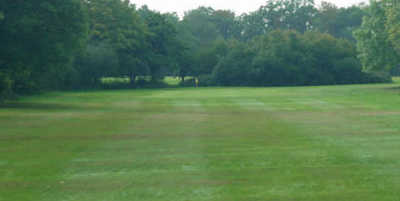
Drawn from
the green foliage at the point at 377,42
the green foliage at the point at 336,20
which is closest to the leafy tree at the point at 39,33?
the green foliage at the point at 377,42

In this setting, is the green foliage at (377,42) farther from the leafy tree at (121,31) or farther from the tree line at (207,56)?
the leafy tree at (121,31)

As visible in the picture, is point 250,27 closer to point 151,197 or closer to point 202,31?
point 202,31

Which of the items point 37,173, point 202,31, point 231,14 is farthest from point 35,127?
point 231,14

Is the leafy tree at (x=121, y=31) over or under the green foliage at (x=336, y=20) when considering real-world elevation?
under

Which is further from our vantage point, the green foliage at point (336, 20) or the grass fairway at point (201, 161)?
the green foliage at point (336, 20)

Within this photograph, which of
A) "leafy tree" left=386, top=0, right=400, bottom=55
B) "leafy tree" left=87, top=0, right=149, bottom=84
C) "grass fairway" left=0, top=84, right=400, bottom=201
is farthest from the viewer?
"leafy tree" left=87, top=0, right=149, bottom=84

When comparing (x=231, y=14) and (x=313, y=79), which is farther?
(x=231, y=14)

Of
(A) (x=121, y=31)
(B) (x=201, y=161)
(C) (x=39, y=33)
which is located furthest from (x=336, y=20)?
(B) (x=201, y=161)

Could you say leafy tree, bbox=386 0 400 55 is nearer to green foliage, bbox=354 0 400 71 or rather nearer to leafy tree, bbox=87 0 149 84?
green foliage, bbox=354 0 400 71

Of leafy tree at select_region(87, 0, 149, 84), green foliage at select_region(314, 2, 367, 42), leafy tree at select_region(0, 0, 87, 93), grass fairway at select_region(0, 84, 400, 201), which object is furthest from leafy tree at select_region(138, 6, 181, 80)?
green foliage at select_region(314, 2, 367, 42)

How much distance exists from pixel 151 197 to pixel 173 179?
1.56 m

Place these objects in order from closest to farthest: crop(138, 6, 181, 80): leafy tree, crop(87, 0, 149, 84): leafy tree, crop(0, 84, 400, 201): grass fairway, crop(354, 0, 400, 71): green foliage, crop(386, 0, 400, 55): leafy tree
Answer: crop(0, 84, 400, 201): grass fairway, crop(386, 0, 400, 55): leafy tree, crop(354, 0, 400, 71): green foliage, crop(87, 0, 149, 84): leafy tree, crop(138, 6, 181, 80): leafy tree

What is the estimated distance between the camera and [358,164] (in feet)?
41.2

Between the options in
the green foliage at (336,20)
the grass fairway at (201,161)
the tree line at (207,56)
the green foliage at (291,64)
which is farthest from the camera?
the green foliage at (336,20)
